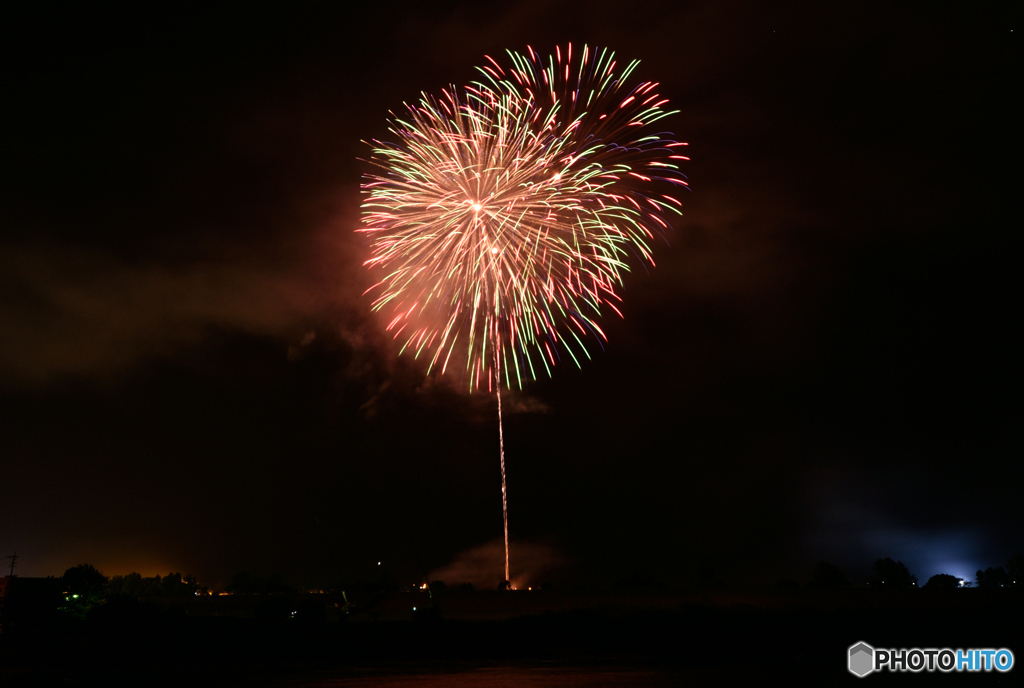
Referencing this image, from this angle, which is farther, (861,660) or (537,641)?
(537,641)

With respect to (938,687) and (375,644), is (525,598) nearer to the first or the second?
(375,644)

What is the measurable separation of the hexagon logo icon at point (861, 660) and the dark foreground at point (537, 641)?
359 millimetres

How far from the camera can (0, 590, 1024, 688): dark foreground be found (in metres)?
18.1

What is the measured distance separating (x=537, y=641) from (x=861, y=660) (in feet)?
38.6

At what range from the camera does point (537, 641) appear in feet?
90.8

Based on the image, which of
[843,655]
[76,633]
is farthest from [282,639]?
[843,655]

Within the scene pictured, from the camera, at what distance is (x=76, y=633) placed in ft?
115

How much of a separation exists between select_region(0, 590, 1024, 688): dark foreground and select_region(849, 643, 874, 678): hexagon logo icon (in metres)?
0.36

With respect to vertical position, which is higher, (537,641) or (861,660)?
(861,660)

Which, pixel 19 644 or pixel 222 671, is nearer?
pixel 222 671

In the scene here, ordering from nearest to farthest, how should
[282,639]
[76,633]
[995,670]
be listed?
[995,670]
[282,639]
[76,633]

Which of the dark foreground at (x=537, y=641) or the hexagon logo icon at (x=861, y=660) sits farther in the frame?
the hexagon logo icon at (x=861, y=660)

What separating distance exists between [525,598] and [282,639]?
55.5 ft

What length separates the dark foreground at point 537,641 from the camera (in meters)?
18.1
